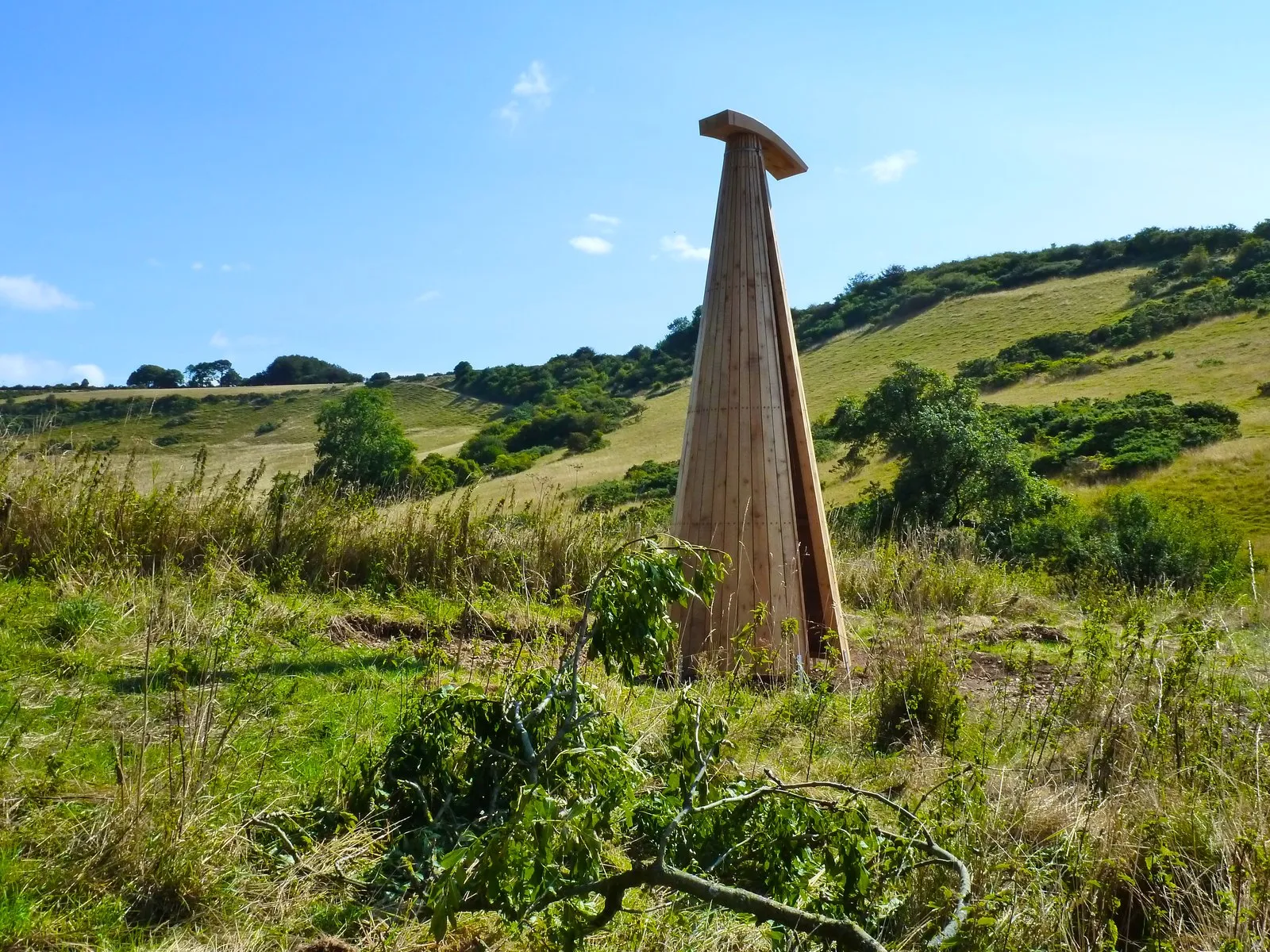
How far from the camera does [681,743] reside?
2650 millimetres

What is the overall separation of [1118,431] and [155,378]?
56763 mm

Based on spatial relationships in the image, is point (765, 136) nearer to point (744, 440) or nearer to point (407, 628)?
point (744, 440)

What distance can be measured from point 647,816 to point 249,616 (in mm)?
2378

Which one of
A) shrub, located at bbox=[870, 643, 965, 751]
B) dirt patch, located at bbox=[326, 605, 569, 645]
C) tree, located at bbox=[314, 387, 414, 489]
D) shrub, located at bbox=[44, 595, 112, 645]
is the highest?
tree, located at bbox=[314, 387, 414, 489]

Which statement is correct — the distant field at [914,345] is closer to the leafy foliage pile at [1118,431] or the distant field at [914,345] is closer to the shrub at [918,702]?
the leafy foliage pile at [1118,431]

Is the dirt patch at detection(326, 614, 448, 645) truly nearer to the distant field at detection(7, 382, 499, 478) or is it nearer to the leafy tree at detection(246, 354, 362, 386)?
the distant field at detection(7, 382, 499, 478)

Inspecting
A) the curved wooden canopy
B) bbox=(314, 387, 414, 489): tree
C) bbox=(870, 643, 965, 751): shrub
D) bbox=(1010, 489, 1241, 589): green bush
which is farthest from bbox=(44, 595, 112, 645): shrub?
bbox=(314, 387, 414, 489): tree

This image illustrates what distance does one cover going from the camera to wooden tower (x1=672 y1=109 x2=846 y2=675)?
191 inches

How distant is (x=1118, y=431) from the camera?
30031mm

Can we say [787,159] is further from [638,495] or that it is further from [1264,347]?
[1264,347]

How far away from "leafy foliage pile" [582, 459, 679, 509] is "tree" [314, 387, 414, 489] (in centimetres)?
962

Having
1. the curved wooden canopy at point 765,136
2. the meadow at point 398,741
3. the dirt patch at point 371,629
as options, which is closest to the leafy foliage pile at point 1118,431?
the curved wooden canopy at point 765,136

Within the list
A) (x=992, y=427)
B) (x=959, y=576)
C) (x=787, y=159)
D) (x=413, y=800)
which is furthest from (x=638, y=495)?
(x=413, y=800)

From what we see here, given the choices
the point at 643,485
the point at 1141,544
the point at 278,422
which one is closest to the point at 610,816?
the point at 1141,544
